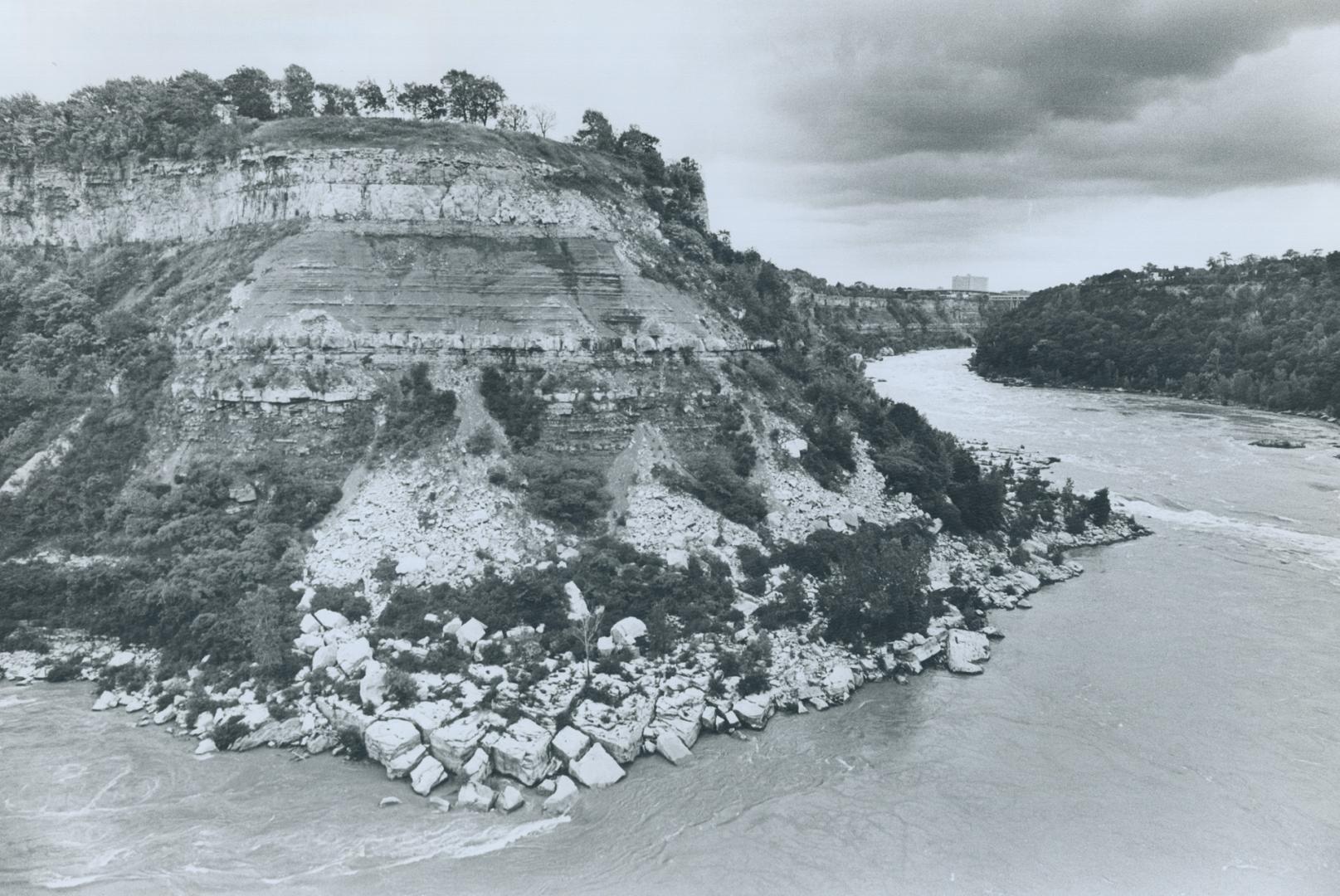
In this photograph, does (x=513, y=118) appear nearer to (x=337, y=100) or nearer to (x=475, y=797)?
(x=337, y=100)

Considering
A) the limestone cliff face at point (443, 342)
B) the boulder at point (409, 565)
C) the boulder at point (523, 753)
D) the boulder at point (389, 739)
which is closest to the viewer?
the boulder at point (523, 753)

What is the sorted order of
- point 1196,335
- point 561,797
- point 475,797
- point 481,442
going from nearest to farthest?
1. point 475,797
2. point 561,797
3. point 481,442
4. point 1196,335

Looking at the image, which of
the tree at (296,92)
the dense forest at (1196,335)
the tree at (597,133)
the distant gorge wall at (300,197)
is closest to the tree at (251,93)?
the tree at (296,92)

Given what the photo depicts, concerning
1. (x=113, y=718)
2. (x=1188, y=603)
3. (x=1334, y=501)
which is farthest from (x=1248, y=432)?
(x=113, y=718)

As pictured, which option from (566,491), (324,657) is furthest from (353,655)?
(566,491)

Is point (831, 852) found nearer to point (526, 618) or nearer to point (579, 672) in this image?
point (579, 672)

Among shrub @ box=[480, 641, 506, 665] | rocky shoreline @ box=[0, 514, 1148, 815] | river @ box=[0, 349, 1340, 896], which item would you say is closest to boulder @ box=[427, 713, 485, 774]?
rocky shoreline @ box=[0, 514, 1148, 815]

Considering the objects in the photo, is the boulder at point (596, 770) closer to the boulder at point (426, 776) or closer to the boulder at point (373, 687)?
the boulder at point (426, 776)
